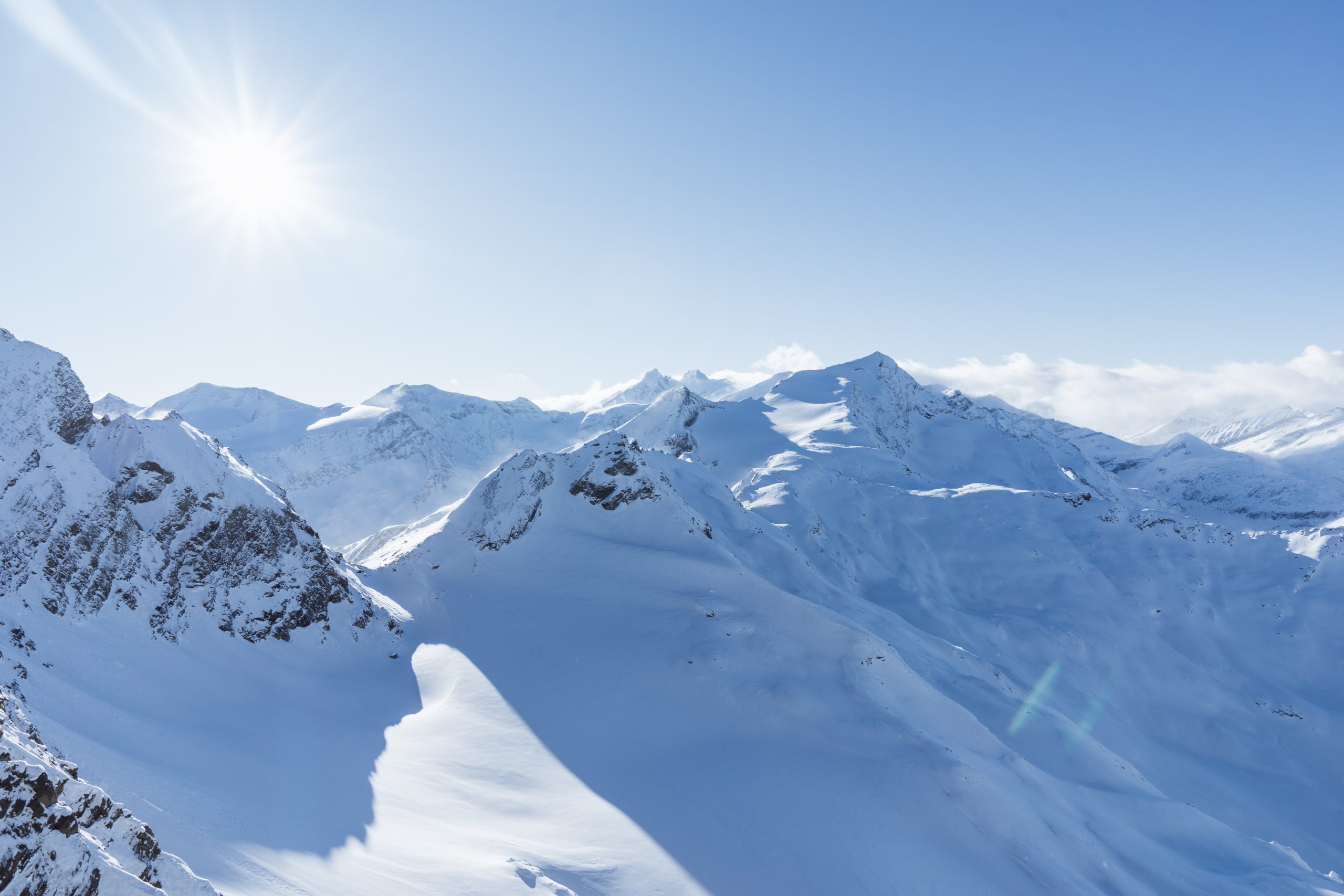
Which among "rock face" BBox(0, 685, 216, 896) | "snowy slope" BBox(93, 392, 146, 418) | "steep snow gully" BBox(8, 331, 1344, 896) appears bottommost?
"rock face" BBox(0, 685, 216, 896)

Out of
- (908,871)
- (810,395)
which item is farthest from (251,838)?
(810,395)

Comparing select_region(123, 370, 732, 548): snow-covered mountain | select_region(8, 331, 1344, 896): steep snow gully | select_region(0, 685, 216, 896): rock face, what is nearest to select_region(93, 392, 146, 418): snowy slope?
→ select_region(123, 370, 732, 548): snow-covered mountain

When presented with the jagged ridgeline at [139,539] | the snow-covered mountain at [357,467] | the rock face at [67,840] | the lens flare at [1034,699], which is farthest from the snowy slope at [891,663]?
the snow-covered mountain at [357,467]

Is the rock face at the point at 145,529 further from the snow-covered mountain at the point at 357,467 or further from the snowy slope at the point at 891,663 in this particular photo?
the snow-covered mountain at the point at 357,467

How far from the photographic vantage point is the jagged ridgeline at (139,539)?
26953 mm

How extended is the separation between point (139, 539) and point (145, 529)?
71 cm

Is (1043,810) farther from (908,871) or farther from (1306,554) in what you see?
(1306,554)

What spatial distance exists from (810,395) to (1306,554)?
64.7 metres

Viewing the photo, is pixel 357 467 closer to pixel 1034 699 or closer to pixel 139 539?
pixel 139 539

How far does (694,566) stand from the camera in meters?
38.0

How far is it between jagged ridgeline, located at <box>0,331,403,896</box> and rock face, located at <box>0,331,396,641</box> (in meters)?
0.06

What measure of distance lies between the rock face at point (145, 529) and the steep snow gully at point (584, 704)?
143mm

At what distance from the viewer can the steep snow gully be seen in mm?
19125

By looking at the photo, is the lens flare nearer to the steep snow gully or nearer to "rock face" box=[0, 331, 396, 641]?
the steep snow gully
